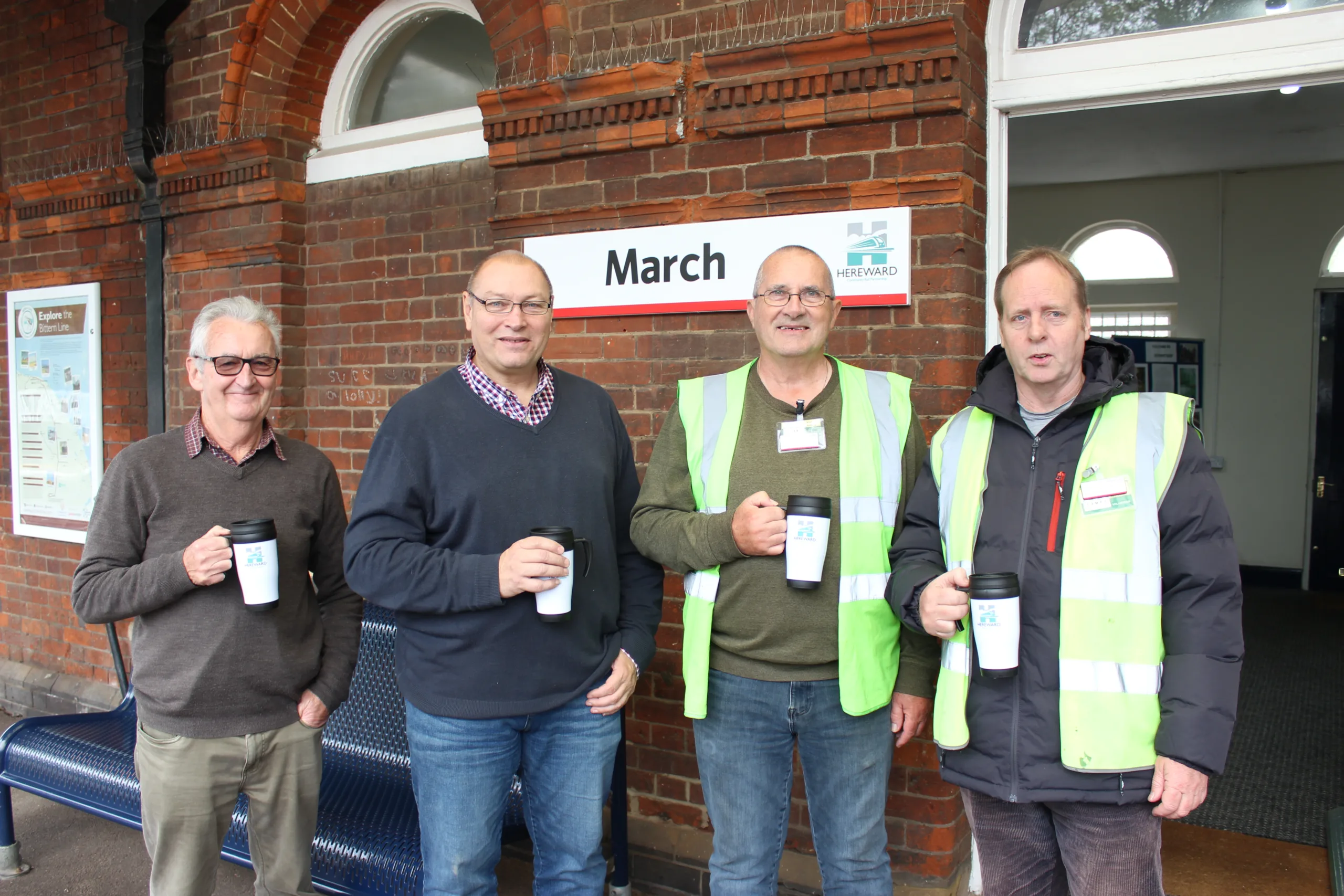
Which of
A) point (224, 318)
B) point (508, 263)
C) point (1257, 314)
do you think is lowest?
point (224, 318)

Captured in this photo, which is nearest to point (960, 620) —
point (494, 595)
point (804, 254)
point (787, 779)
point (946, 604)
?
point (946, 604)

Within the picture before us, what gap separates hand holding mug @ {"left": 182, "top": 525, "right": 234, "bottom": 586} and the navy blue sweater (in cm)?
28

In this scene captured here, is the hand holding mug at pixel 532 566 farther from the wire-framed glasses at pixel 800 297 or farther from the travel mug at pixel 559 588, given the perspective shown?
the wire-framed glasses at pixel 800 297

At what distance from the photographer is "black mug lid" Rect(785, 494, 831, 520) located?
213cm

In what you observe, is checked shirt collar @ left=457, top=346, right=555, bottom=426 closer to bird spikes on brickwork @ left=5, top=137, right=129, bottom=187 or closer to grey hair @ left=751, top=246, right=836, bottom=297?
grey hair @ left=751, top=246, right=836, bottom=297

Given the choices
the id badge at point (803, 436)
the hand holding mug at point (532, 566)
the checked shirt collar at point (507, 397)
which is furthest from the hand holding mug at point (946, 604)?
the checked shirt collar at point (507, 397)

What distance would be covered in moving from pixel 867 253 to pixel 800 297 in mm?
904

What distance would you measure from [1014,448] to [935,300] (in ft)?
3.37

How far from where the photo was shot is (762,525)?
2189 millimetres

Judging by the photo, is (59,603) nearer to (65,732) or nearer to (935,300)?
(65,732)

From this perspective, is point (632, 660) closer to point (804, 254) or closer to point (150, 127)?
point (804, 254)

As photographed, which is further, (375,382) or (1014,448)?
(375,382)

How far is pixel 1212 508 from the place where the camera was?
78.3 inches

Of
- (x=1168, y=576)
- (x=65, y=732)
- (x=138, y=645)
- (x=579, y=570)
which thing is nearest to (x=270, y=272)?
(x=65, y=732)
